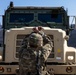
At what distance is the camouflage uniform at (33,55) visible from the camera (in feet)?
15.0

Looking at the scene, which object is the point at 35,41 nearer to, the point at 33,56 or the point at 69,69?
the point at 33,56

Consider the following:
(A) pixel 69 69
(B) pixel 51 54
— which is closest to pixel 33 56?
(B) pixel 51 54

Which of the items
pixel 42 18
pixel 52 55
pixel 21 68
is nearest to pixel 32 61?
pixel 21 68

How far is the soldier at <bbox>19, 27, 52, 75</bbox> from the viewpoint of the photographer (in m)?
4.57

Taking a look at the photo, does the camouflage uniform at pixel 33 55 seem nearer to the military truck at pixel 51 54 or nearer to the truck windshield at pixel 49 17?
the military truck at pixel 51 54

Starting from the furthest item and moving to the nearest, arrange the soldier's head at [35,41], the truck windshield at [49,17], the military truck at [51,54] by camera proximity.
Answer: the truck windshield at [49,17], the military truck at [51,54], the soldier's head at [35,41]

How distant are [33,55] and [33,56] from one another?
0.02 m

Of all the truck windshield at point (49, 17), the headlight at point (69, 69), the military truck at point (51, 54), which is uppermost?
the truck windshield at point (49, 17)

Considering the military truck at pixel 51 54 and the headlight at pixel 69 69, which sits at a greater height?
the military truck at pixel 51 54

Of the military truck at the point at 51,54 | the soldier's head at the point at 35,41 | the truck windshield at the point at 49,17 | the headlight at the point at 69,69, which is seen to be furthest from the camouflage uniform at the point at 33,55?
the truck windshield at the point at 49,17

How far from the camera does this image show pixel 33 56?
4.57 m

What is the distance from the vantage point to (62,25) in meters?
7.77

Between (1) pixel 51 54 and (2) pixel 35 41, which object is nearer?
(2) pixel 35 41

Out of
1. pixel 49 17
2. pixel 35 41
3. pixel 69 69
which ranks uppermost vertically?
pixel 49 17
